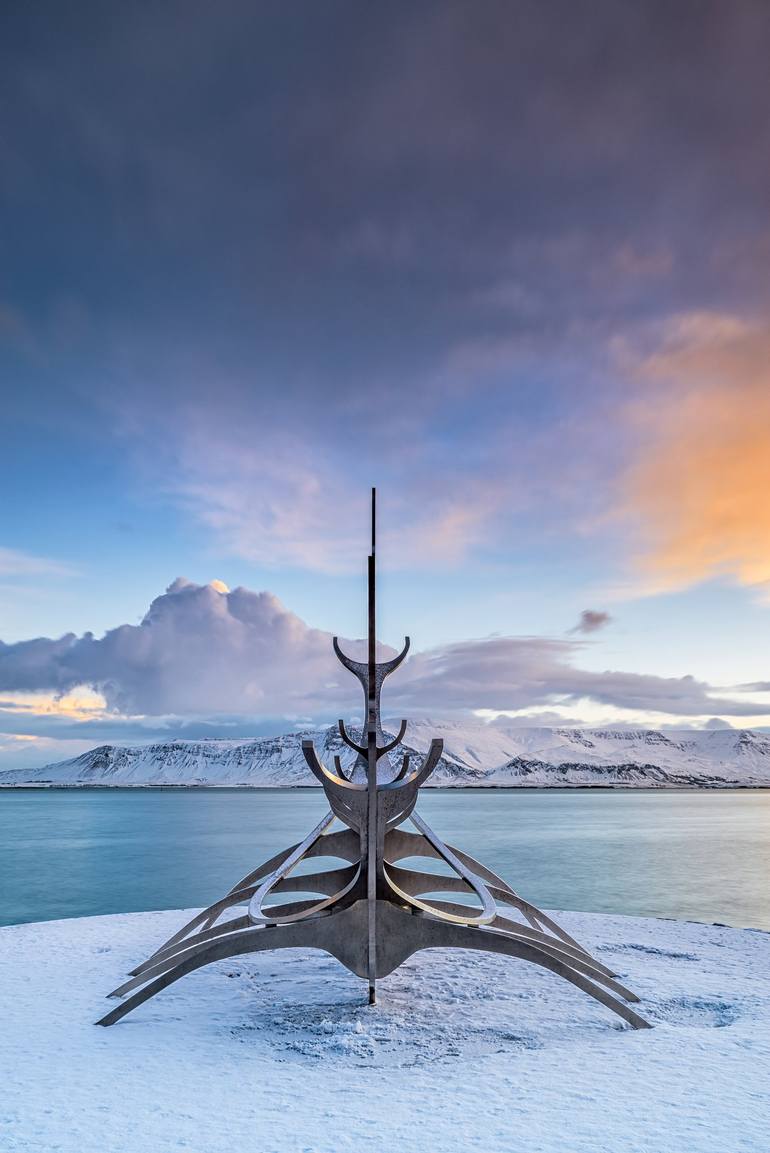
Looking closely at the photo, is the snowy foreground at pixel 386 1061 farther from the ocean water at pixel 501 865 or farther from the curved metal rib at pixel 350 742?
the ocean water at pixel 501 865

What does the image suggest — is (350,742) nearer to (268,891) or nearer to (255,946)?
(268,891)

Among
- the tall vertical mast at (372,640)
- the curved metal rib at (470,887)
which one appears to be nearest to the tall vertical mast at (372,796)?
the tall vertical mast at (372,640)

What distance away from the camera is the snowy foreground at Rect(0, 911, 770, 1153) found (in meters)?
8.05

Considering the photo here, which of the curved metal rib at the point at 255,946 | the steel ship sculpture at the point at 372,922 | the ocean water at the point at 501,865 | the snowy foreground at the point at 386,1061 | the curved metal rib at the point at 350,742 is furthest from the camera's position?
the ocean water at the point at 501,865

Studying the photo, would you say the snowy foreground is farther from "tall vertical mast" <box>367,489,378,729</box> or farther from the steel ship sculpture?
"tall vertical mast" <box>367,489,378,729</box>

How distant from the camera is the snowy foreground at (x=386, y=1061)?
805 cm

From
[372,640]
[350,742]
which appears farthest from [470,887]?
[372,640]

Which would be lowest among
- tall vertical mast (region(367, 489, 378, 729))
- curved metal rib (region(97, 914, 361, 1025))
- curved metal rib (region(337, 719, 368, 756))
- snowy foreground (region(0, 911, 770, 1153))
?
snowy foreground (region(0, 911, 770, 1153))

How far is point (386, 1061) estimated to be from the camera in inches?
398

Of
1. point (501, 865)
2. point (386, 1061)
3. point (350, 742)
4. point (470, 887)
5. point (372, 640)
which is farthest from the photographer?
point (501, 865)

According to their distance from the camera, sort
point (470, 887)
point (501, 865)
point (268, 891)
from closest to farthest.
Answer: point (268, 891), point (470, 887), point (501, 865)

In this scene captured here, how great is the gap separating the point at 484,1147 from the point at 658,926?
14.6 metres

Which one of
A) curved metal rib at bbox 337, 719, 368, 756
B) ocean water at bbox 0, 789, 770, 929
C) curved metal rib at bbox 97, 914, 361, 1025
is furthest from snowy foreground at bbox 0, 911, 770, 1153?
ocean water at bbox 0, 789, 770, 929

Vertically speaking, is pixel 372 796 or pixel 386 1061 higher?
pixel 372 796
